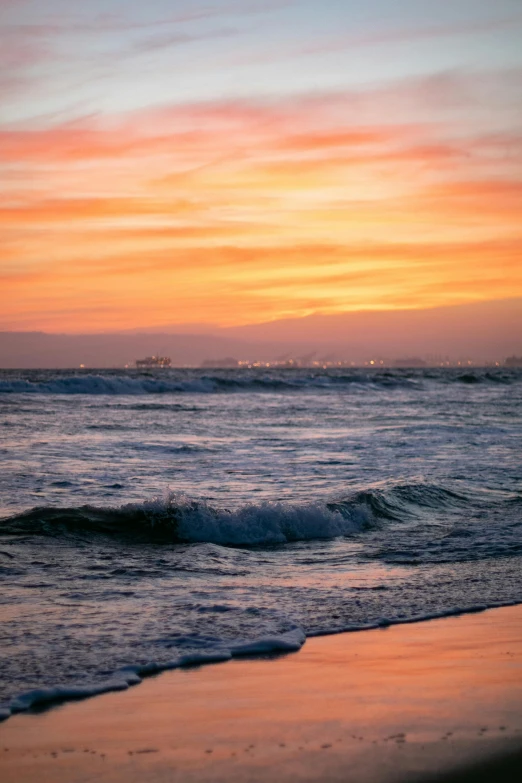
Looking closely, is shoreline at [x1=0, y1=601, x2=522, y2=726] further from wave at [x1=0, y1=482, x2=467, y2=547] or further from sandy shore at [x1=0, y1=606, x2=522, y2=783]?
wave at [x1=0, y1=482, x2=467, y2=547]

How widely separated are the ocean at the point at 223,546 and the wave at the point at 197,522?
23 millimetres

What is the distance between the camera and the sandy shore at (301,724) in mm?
3488

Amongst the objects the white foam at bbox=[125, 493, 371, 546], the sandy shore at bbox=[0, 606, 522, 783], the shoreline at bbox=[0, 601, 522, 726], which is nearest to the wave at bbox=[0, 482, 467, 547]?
the white foam at bbox=[125, 493, 371, 546]

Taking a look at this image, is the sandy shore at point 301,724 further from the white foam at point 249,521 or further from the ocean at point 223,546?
the white foam at point 249,521

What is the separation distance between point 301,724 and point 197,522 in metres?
5.79

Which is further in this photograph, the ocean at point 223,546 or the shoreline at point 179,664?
the ocean at point 223,546

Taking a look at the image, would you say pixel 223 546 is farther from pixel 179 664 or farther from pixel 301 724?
pixel 301 724

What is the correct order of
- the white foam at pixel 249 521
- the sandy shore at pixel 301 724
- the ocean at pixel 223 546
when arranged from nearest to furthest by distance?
the sandy shore at pixel 301 724, the ocean at pixel 223 546, the white foam at pixel 249 521

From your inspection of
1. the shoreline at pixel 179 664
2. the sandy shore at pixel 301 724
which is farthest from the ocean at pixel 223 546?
the sandy shore at pixel 301 724

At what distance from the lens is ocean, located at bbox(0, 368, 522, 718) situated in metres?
5.35

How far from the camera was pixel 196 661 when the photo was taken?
5.02 meters

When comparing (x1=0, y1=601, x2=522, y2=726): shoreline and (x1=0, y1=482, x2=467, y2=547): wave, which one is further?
(x1=0, y1=482, x2=467, y2=547): wave

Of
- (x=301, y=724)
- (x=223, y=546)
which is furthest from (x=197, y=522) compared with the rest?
(x=301, y=724)

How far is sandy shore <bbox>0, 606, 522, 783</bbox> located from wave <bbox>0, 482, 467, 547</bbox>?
4308 millimetres
